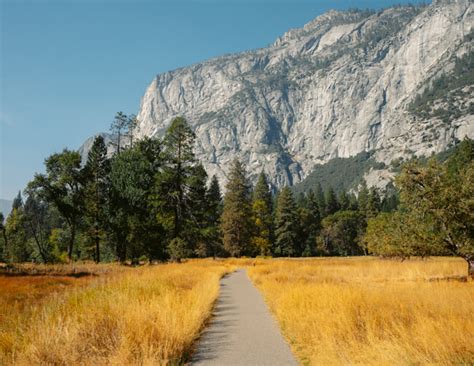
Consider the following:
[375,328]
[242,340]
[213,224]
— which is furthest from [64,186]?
[375,328]

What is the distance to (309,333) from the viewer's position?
8.65 m

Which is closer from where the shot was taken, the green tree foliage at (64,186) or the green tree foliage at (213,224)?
the green tree foliage at (213,224)

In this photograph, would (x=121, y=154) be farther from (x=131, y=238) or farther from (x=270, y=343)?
(x=270, y=343)

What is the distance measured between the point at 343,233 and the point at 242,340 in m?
98.8

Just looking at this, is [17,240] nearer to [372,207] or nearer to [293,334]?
[293,334]

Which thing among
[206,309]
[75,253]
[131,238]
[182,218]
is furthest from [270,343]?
[75,253]

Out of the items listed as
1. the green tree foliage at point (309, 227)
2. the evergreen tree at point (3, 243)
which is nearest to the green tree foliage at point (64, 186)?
the evergreen tree at point (3, 243)

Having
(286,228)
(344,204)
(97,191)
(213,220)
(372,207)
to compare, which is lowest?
(286,228)

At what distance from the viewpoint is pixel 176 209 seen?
3869cm

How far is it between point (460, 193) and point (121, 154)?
33.1 m

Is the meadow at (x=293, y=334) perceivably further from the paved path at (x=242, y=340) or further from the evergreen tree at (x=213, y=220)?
the evergreen tree at (x=213, y=220)

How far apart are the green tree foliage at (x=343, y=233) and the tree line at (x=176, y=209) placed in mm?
13155

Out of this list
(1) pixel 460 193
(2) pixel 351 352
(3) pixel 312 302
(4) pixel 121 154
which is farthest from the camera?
(4) pixel 121 154

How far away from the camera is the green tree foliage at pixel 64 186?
146 ft
